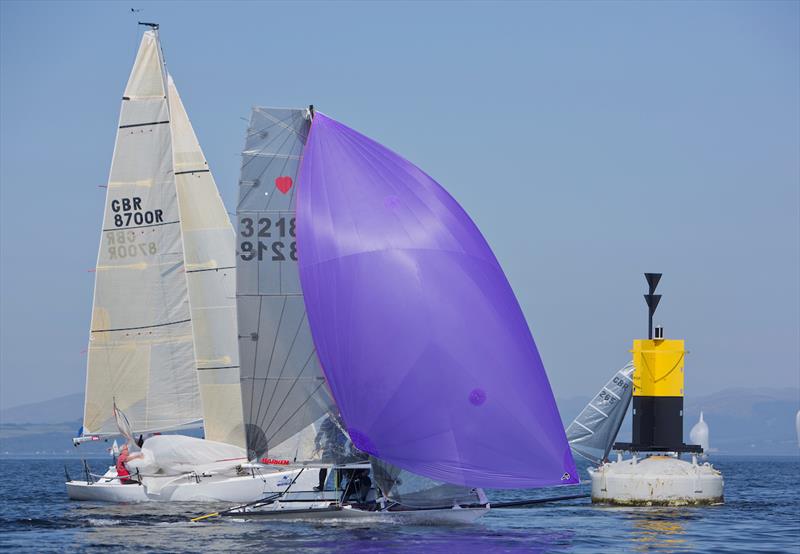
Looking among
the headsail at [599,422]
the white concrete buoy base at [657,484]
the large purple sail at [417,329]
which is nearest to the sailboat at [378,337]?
Answer: the large purple sail at [417,329]

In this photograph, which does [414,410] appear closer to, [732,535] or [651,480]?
[732,535]

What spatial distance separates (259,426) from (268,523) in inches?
99.0

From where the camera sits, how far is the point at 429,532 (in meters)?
30.1

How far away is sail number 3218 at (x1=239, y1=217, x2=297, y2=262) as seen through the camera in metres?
31.1

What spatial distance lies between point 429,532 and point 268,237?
7.98m

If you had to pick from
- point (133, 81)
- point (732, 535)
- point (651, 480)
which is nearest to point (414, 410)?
point (732, 535)

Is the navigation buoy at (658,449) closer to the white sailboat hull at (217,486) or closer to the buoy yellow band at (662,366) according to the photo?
the buoy yellow band at (662,366)

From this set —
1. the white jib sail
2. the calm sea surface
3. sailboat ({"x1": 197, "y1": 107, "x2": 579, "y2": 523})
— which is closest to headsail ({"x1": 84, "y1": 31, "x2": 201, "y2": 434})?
the white jib sail

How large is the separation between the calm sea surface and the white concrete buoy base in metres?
→ 0.47

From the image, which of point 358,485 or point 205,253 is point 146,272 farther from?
point 358,485

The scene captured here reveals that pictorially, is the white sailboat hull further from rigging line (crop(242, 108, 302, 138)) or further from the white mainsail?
rigging line (crop(242, 108, 302, 138))

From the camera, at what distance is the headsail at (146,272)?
149 ft

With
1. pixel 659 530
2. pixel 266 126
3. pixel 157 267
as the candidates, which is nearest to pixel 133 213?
pixel 157 267

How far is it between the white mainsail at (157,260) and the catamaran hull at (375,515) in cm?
1462
